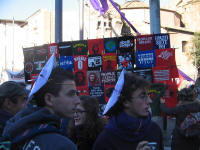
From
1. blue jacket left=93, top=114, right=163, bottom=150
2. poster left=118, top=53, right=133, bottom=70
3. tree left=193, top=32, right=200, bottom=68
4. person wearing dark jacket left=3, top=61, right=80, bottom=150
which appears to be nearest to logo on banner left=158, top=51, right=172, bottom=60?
poster left=118, top=53, right=133, bottom=70

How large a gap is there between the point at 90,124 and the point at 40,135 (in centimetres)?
155

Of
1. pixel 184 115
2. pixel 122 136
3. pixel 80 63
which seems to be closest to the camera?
pixel 122 136

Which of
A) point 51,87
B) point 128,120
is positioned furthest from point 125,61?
point 51,87

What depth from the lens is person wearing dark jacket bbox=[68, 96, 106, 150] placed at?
3.13m

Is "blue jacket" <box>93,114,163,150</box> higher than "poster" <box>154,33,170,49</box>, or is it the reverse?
"poster" <box>154,33,170,49</box>

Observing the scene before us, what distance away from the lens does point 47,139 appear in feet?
5.27

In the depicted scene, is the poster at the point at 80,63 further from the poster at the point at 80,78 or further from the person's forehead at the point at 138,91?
the person's forehead at the point at 138,91

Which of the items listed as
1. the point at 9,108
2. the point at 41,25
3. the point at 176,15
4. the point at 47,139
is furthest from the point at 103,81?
the point at 176,15

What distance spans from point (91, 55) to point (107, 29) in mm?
23757

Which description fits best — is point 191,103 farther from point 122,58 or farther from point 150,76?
point 122,58

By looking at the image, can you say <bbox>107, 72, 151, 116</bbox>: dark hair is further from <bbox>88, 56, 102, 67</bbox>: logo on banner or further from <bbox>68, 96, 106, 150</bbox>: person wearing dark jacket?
<bbox>88, 56, 102, 67</bbox>: logo on banner

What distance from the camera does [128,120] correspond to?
94.9 inches

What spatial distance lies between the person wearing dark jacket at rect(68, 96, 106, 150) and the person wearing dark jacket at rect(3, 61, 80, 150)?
122cm

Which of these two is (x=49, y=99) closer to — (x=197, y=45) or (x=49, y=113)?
(x=49, y=113)
